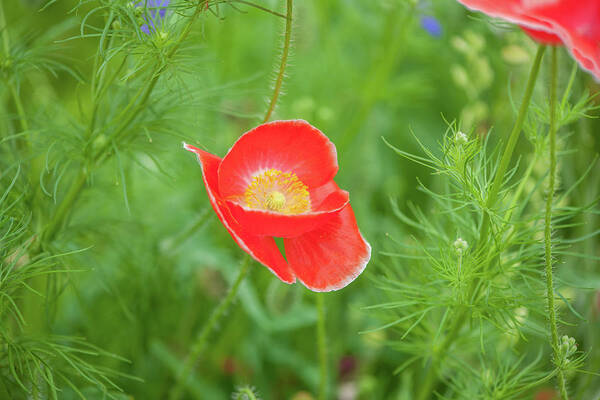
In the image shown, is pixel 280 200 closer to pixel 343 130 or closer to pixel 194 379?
pixel 194 379

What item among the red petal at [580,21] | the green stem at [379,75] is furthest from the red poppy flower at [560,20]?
the green stem at [379,75]

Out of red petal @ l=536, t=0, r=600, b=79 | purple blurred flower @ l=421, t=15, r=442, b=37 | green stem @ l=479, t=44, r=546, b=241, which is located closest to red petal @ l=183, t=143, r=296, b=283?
green stem @ l=479, t=44, r=546, b=241

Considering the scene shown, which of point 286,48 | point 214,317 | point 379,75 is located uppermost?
point 286,48

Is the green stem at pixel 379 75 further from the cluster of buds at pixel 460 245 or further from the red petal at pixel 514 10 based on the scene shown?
the red petal at pixel 514 10

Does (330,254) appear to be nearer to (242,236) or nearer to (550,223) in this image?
(242,236)

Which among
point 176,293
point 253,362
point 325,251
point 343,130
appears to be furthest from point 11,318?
point 343,130

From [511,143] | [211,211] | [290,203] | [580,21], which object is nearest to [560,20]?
[580,21]
